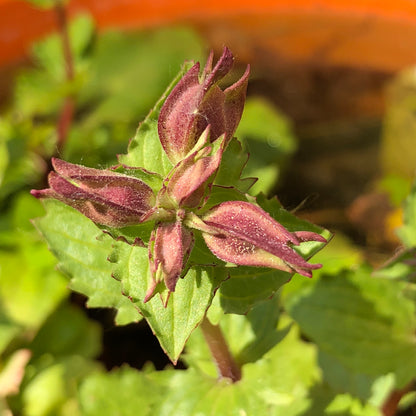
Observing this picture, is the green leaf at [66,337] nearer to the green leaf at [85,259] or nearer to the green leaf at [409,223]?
the green leaf at [85,259]

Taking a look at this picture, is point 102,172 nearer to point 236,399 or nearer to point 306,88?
point 236,399

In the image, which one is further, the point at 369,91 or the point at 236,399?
the point at 369,91

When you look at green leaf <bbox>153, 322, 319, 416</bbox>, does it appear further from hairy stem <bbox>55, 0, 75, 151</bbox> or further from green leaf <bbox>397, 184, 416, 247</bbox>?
hairy stem <bbox>55, 0, 75, 151</bbox>

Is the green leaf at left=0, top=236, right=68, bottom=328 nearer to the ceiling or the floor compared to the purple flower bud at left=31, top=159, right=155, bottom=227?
nearer to the floor

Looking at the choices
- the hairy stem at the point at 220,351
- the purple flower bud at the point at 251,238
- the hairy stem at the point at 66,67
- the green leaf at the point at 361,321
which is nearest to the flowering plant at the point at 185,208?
the purple flower bud at the point at 251,238

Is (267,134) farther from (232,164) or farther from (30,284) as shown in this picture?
(232,164)

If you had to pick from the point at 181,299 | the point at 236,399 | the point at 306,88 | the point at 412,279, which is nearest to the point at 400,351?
the point at 412,279

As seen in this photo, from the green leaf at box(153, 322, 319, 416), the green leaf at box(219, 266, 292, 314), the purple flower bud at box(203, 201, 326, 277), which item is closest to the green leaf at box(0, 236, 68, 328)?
the green leaf at box(153, 322, 319, 416)
